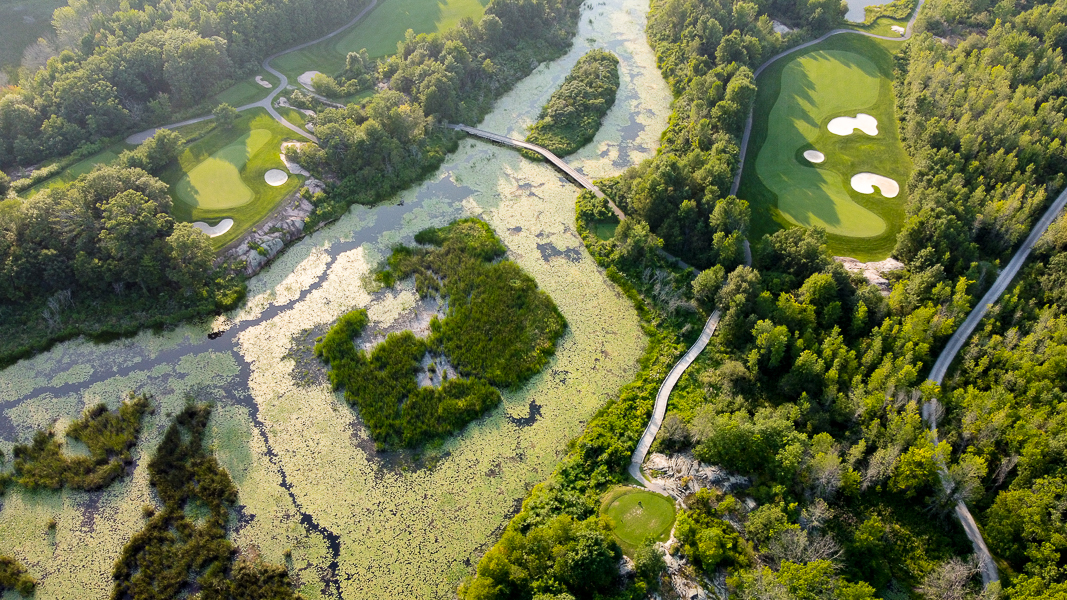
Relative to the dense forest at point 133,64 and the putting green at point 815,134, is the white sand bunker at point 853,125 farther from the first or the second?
the dense forest at point 133,64

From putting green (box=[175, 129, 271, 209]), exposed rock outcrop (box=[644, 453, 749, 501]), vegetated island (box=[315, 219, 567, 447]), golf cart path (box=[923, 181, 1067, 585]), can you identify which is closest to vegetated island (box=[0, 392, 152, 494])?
vegetated island (box=[315, 219, 567, 447])

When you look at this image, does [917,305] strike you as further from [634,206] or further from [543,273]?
[543,273]

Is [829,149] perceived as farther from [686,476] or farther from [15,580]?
[15,580]

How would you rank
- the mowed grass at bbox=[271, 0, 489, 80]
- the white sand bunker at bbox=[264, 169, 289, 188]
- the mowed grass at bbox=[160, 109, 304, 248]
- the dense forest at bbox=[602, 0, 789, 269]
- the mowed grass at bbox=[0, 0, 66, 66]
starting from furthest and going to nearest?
the mowed grass at bbox=[271, 0, 489, 80] < the mowed grass at bbox=[0, 0, 66, 66] < the white sand bunker at bbox=[264, 169, 289, 188] < the mowed grass at bbox=[160, 109, 304, 248] < the dense forest at bbox=[602, 0, 789, 269]

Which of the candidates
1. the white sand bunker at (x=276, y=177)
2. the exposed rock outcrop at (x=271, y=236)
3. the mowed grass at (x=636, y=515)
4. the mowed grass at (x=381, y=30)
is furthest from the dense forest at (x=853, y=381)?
the mowed grass at (x=381, y=30)

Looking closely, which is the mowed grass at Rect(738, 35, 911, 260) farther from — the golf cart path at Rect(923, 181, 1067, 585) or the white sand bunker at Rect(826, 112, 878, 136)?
the golf cart path at Rect(923, 181, 1067, 585)

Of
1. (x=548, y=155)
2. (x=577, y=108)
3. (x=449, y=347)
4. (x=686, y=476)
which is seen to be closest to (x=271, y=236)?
(x=449, y=347)

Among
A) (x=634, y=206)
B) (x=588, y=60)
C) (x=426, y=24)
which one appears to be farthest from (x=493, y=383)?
(x=426, y=24)
